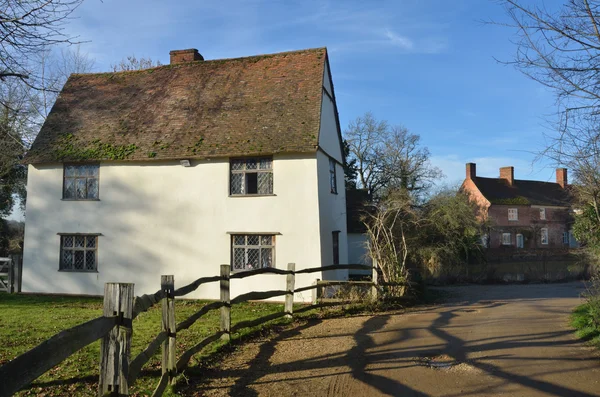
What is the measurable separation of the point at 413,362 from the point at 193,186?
11519 mm

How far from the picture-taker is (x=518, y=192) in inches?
2029

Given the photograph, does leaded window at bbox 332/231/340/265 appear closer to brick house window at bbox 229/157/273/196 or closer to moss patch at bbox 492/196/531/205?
brick house window at bbox 229/157/273/196

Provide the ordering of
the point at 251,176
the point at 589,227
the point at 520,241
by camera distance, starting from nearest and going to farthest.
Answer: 1. the point at 251,176
2. the point at 589,227
3. the point at 520,241

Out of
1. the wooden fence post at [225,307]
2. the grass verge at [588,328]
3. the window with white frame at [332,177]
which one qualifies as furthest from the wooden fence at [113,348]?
the window with white frame at [332,177]

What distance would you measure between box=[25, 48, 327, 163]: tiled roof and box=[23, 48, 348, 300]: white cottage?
0.21 feet

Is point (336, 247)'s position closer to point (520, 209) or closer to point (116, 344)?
point (116, 344)

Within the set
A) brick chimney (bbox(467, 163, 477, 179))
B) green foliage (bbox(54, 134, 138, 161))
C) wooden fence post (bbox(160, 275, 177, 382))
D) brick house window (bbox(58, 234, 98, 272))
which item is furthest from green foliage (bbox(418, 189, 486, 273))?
wooden fence post (bbox(160, 275, 177, 382))

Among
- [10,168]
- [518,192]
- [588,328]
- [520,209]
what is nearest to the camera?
[588,328]

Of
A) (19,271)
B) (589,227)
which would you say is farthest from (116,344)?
(589,227)

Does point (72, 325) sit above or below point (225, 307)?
below

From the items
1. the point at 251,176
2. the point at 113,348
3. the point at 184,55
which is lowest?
the point at 113,348

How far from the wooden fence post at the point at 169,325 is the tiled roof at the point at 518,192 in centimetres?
4620

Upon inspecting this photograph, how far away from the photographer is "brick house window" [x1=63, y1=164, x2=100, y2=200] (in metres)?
18.3

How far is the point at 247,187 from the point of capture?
55.8ft
